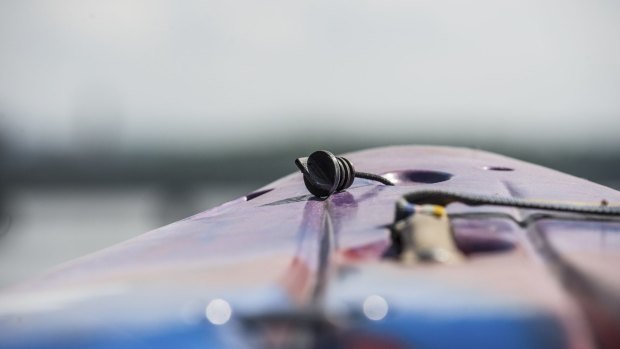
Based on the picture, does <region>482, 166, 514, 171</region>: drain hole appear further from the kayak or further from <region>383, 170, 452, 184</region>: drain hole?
the kayak

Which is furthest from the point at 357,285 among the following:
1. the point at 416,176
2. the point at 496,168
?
the point at 496,168

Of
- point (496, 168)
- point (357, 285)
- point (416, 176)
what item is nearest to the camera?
point (357, 285)

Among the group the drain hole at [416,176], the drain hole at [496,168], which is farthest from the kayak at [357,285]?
the drain hole at [496,168]

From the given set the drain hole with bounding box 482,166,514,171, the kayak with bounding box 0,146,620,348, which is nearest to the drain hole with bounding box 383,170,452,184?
the drain hole with bounding box 482,166,514,171

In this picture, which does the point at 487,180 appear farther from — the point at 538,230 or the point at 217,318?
the point at 217,318

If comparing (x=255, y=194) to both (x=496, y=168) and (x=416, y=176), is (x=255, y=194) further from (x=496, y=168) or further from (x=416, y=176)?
(x=496, y=168)

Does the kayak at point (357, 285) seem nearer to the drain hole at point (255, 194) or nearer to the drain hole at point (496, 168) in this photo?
the drain hole at point (255, 194)
